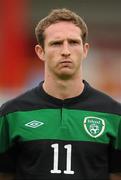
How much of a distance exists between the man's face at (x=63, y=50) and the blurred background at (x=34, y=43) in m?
6.64

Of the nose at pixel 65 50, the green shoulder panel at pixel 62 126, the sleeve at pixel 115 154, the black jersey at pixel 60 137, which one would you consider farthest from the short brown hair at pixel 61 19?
the sleeve at pixel 115 154

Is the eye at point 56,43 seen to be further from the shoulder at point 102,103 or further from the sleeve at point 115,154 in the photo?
the sleeve at point 115,154

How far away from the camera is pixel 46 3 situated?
14914mm

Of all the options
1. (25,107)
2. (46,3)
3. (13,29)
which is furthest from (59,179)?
(46,3)

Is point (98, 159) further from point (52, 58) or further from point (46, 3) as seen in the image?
point (46, 3)

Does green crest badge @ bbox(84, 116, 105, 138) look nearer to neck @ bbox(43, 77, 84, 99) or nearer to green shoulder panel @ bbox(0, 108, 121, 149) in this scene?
green shoulder panel @ bbox(0, 108, 121, 149)

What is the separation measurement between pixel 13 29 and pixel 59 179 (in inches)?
362

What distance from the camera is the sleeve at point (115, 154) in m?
4.47

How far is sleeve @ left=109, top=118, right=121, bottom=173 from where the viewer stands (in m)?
4.47

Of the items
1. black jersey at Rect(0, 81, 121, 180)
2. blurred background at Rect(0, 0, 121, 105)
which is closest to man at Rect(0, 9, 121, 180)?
black jersey at Rect(0, 81, 121, 180)

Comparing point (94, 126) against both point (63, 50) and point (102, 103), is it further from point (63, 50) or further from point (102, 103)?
point (63, 50)

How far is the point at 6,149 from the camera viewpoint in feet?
14.8

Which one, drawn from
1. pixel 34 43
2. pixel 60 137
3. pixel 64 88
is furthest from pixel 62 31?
pixel 34 43

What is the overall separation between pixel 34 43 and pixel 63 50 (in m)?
9.09
